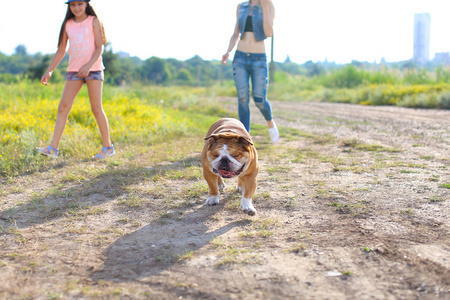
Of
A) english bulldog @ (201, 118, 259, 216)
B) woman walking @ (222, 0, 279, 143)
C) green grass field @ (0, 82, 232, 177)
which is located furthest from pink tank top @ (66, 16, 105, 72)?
english bulldog @ (201, 118, 259, 216)

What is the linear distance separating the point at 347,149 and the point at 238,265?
389 cm

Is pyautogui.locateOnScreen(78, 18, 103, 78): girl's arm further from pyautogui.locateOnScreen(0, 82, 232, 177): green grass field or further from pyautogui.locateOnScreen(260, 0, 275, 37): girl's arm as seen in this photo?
pyautogui.locateOnScreen(260, 0, 275, 37): girl's arm

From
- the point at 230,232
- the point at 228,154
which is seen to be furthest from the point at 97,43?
the point at 230,232

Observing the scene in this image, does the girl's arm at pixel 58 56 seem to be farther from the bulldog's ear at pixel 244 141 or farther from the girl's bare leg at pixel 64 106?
the bulldog's ear at pixel 244 141

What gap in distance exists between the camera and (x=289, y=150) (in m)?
5.70

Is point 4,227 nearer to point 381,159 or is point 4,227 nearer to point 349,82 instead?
point 381,159

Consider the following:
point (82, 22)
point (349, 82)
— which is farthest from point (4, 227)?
point (349, 82)

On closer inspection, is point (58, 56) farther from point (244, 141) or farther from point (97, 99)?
point (244, 141)

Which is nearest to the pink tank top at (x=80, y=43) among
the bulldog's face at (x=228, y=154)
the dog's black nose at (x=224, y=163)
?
the bulldog's face at (x=228, y=154)

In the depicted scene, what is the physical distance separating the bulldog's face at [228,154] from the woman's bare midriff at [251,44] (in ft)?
7.68

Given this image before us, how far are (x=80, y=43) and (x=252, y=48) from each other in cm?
212

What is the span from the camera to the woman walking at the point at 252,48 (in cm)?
499

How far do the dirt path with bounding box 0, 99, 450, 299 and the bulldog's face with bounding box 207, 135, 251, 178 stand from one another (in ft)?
1.34

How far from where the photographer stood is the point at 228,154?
290 centimetres
